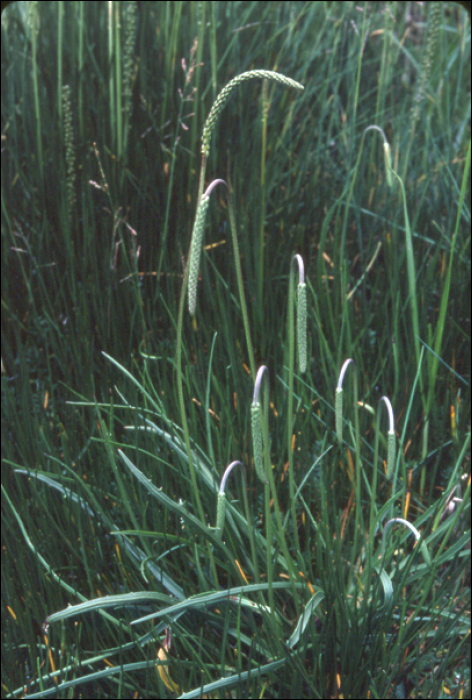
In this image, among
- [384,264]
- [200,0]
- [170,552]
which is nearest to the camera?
[170,552]

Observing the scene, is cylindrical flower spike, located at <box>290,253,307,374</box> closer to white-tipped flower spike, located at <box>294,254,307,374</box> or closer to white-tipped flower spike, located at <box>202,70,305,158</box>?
white-tipped flower spike, located at <box>294,254,307,374</box>

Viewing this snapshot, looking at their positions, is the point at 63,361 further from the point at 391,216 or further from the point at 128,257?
the point at 391,216

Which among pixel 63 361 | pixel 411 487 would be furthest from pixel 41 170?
pixel 411 487

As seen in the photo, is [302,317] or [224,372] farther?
[224,372]

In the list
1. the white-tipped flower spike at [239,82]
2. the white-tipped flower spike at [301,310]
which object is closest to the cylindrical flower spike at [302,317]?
the white-tipped flower spike at [301,310]

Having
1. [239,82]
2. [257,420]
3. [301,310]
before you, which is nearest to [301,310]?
[301,310]

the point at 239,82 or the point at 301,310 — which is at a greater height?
the point at 239,82

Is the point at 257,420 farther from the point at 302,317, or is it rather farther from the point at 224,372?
the point at 224,372

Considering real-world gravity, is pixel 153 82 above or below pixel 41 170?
above

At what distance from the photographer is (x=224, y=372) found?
32.0 inches

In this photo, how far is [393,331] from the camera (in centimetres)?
90

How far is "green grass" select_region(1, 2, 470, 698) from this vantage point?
0.72m

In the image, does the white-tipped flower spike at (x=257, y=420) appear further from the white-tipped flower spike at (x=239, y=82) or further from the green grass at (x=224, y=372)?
the white-tipped flower spike at (x=239, y=82)

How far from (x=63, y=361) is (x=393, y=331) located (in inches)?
20.5
